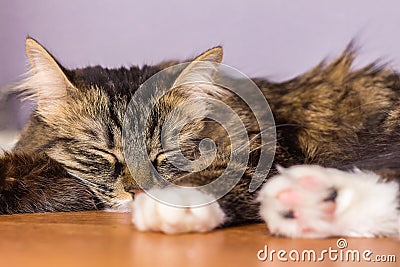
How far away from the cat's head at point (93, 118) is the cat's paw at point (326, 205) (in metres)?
0.50

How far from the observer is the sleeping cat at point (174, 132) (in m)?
1.66

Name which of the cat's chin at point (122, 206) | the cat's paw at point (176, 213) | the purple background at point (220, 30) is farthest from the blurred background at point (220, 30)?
the cat's paw at point (176, 213)

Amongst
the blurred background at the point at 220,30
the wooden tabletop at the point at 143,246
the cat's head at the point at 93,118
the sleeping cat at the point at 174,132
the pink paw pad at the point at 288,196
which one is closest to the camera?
the wooden tabletop at the point at 143,246

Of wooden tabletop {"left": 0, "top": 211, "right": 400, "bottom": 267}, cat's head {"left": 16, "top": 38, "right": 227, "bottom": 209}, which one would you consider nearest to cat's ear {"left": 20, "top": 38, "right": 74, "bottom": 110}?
cat's head {"left": 16, "top": 38, "right": 227, "bottom": 209}

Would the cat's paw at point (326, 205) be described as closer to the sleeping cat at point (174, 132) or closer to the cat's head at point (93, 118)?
the sleeping cat at point (174, 132)

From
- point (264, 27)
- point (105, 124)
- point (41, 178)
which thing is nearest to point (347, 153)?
point (105, 124)

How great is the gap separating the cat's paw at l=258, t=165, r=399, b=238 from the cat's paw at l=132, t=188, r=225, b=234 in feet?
0.36

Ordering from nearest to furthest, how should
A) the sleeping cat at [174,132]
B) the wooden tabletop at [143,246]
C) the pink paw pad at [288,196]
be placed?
the wooden tabletop at [143,246], the pink paw pad at [288,196], the sleeping cat at [174,132]

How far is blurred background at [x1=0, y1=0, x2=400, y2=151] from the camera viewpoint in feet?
8.71

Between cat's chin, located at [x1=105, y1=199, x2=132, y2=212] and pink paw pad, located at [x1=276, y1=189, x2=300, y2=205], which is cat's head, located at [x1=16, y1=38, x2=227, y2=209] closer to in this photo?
cat's chin, located at [x1=105, y1=199, x2=132, y2=212]

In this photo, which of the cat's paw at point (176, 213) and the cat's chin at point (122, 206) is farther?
the cat's chin at point (122, 206)

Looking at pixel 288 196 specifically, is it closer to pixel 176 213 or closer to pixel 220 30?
pixel 176 213

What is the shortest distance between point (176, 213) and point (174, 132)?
0.52 m

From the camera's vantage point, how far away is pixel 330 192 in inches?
49.8
